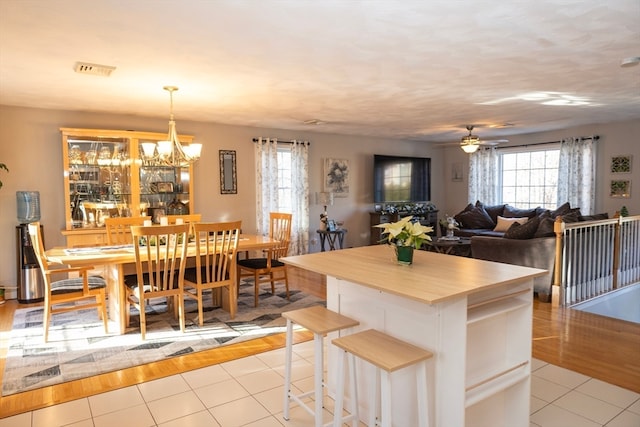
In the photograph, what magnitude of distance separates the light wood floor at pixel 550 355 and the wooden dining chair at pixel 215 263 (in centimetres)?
71

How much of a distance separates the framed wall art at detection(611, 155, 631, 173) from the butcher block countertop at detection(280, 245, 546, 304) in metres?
5.69

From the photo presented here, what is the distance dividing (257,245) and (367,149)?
4545 millimetres

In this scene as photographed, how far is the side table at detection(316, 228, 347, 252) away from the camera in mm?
7035

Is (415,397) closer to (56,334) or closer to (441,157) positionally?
(56,334)

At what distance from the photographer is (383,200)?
27.0 feet

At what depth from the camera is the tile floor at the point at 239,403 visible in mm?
2355

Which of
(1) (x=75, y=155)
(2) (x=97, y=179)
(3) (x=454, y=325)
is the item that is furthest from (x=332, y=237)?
(3) (x=454, y=325)

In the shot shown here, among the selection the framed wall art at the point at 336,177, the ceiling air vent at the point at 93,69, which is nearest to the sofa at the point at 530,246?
the framed wall art at the point at 336,177

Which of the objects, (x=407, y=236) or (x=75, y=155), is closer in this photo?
(x=407, y=236)

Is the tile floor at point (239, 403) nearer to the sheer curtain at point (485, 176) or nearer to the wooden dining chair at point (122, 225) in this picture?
the wooden dining chair at point (122, 225)

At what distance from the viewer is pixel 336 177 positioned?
25.4ft

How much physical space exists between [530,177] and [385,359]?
745cm

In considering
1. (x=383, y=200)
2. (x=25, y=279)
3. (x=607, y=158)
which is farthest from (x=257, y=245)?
(x=607, y=158)

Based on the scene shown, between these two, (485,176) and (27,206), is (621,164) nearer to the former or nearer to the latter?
(485,176)
